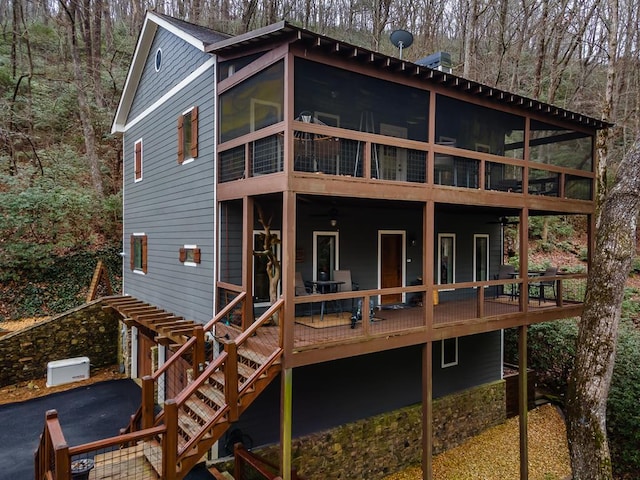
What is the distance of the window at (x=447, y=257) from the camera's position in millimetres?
11477

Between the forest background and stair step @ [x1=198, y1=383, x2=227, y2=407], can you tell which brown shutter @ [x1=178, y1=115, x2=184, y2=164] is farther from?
the forest background

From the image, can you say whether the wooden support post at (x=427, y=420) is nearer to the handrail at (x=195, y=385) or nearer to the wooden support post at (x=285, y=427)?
the wooden support post at (x=285, y=427)

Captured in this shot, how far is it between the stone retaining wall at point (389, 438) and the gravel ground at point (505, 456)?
0.80 ft

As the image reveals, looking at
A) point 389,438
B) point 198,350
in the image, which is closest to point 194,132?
point 198,350

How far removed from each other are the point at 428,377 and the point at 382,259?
3.51 m

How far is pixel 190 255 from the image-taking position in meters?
9.12

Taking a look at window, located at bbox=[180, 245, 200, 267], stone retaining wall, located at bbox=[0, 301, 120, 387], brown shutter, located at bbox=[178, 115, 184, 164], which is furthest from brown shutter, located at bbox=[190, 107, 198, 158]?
stone retaining wall, located at bbox=[0, 301, 120, 387]

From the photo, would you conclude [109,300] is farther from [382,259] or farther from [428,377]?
[428,377]

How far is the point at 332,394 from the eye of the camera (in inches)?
343

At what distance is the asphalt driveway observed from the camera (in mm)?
7527

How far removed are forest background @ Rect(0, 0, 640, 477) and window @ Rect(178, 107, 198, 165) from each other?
7.78m

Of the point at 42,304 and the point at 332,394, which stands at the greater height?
the point at 42,304

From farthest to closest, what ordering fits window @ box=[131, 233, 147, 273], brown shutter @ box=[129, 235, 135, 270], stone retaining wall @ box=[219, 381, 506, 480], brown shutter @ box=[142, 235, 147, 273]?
brown shutter @ box=[129, 235, 135, 270], window @ box=[131, 233, 147, 273], brown shutter @ box=[142, 235, 147, 273], stone retaining wall @ box=[219, 381, 506, 480]

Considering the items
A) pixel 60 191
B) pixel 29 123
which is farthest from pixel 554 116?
pixel 29 123
